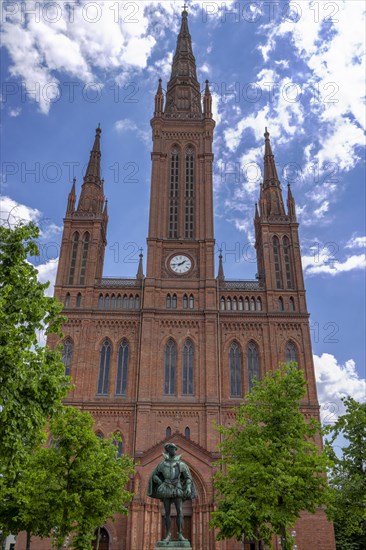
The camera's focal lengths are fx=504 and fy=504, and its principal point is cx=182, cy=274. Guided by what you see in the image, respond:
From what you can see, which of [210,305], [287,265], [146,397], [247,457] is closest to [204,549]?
[146,397]

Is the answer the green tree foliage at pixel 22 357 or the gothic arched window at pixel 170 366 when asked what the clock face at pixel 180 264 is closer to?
the gothic arched window at pixel 170 366

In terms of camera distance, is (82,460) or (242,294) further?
(242,294)

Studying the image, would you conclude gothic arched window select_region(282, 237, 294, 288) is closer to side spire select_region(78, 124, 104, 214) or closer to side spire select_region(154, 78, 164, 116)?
side spire select_region(78, 124, 104, 214)

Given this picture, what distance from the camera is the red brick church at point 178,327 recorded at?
126ft

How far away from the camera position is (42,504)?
79.6ft

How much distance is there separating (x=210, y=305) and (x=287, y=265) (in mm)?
9274

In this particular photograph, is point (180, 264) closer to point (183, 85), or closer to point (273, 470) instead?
point (183, 85)

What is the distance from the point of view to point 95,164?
57.9m

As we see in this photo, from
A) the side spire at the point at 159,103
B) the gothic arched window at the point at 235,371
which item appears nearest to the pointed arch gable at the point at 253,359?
the gothic arched window at the point at 235,371

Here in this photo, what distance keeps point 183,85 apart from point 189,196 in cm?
1810

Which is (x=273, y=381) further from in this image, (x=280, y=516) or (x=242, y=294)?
(x=242, y=294)

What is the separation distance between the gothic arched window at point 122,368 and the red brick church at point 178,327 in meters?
0.09

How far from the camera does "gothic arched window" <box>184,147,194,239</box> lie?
171ft

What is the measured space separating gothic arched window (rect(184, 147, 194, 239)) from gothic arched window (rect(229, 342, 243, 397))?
1278 centimetres
